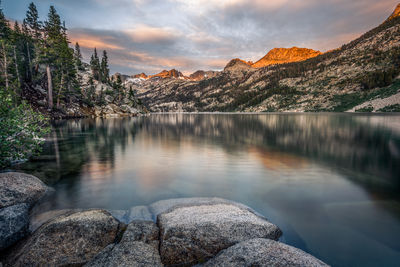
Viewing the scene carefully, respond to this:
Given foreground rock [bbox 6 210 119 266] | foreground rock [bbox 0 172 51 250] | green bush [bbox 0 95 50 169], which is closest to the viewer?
foreground rock [bbox 6 210 119 266]

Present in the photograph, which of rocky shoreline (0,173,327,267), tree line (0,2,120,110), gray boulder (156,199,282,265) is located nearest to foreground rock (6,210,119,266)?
rocky shoreline (0,173,327,267)

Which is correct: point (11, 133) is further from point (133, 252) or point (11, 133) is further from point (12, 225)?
point (133, 252)

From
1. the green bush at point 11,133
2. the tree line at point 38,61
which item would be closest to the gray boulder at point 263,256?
the green bush at point 11,133

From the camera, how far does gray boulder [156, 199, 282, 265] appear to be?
5.91m

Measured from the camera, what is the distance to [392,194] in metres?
11.1

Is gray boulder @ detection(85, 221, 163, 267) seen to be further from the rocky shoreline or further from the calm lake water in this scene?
the calm lake water

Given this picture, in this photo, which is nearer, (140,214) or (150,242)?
(150,242)

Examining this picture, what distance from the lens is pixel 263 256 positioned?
4688 millimetres

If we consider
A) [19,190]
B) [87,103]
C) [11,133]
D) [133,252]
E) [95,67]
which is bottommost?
[133,252]

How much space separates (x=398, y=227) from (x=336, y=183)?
216 inches

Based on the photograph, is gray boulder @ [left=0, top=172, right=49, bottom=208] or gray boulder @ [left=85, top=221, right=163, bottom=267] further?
gray boulder @ [left=0, top=172, right=49, bottom=208]

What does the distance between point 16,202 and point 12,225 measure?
3121 millimetres

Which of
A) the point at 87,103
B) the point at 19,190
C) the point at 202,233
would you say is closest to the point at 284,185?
the point at 202,233

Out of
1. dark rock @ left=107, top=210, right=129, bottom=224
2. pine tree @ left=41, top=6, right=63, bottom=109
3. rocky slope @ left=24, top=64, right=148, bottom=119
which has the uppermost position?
pine tree @ left=41, top=6, right=63, bottom=109
